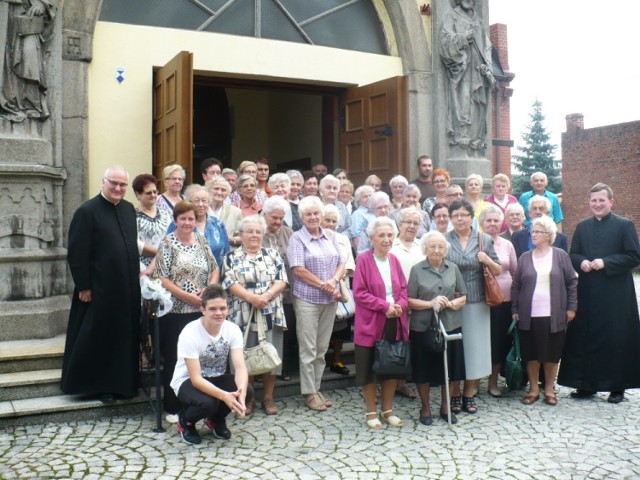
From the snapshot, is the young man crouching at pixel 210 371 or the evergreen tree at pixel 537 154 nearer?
the young man crouching at pixel 210 371

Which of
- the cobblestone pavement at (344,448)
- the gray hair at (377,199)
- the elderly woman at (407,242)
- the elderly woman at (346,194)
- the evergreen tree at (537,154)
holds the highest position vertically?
the evergreen tree at (537,154)

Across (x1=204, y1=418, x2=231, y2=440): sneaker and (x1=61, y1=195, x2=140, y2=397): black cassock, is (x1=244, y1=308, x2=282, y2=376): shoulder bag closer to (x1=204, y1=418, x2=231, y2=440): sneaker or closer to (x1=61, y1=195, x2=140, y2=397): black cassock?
(x1=204, y1=418, x2=231, y2=440): sneaker

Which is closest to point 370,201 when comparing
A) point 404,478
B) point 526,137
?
point 404,478

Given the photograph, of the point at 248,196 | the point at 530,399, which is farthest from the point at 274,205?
the point at 530,399

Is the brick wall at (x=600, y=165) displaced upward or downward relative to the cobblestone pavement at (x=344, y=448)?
upward

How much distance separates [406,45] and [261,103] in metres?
5.86

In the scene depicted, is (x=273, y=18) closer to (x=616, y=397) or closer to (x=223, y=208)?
(x=223, y=208)

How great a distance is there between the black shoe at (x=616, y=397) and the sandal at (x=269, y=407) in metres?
3.09

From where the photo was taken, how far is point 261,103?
1560cm

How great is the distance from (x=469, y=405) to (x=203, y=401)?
242cm

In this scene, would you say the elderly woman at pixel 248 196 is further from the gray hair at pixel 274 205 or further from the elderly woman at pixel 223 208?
the gray hair at pixel 274 205

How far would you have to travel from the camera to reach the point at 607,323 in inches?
258

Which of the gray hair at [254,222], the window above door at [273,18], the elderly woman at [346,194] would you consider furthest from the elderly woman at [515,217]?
the window above door at [273,18]

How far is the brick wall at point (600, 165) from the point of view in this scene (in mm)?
26453
